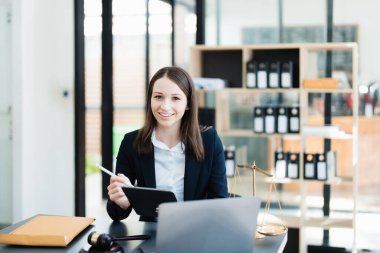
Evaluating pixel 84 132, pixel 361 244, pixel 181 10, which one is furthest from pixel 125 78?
pixel 361 244

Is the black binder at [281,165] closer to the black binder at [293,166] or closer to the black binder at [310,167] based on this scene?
the black binder at [293,166]

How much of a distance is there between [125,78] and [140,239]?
169 inches

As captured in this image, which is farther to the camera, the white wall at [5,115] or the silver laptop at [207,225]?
the white wall at [5,115]

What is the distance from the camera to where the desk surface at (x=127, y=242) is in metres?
1.71

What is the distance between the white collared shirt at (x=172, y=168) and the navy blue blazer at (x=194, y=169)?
0.03m

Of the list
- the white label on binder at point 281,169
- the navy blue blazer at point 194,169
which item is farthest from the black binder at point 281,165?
the navy blue blazer at point 194,169

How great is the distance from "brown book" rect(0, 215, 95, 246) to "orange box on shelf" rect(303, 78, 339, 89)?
2.63 m

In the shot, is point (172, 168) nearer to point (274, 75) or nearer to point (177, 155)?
point (177, 155)

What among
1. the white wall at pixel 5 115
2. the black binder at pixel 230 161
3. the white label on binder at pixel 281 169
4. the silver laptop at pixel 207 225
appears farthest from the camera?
the black binder at pixel 230 161

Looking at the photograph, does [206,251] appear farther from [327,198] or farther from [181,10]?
[181,10]

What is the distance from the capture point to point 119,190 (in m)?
1.97

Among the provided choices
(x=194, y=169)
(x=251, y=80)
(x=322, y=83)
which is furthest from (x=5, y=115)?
(x=322, y=83)

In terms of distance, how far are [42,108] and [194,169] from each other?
230cm

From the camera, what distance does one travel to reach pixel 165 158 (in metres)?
2.21
